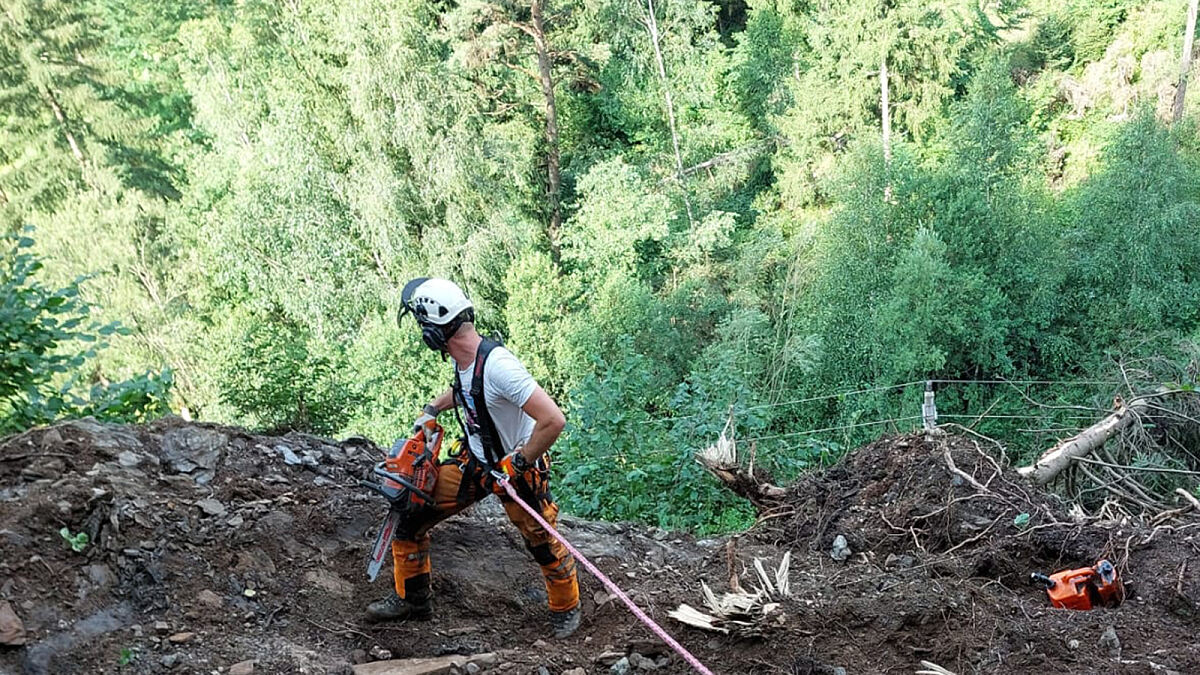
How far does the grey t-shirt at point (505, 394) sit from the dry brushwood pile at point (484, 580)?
3.22 feet

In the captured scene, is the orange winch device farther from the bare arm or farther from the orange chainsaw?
the orange chainsaw

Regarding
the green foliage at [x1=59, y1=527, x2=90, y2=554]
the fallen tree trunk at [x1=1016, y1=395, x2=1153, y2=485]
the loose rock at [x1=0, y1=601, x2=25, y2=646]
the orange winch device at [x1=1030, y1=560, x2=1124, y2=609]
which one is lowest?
the fallen tree trunk at [x1=1016, y1=395, x2=1153, y2=485]

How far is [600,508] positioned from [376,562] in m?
3.10

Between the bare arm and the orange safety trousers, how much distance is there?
0.38m

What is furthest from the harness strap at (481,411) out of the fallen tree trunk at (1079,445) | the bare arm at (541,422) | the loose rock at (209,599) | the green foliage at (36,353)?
the fallen tree trunk at (1079,445)

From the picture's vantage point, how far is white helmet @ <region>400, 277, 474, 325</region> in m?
3.87

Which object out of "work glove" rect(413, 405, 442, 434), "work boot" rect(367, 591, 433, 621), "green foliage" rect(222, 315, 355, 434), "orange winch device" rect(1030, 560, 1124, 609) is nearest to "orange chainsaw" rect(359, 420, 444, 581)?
"work glove" rect(413, 405, 442, 434)

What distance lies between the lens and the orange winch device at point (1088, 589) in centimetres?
449

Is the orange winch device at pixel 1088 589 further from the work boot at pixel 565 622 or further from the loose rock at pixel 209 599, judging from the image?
the loose rock at pixel 209 599

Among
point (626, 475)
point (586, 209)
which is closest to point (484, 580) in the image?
point (626, 475)

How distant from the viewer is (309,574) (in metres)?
4.41

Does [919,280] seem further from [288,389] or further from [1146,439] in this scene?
[288,389]

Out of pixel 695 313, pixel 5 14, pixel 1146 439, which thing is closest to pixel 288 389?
pixel 1146 439

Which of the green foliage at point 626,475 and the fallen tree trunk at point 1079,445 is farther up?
the green foliage at point 626,475
